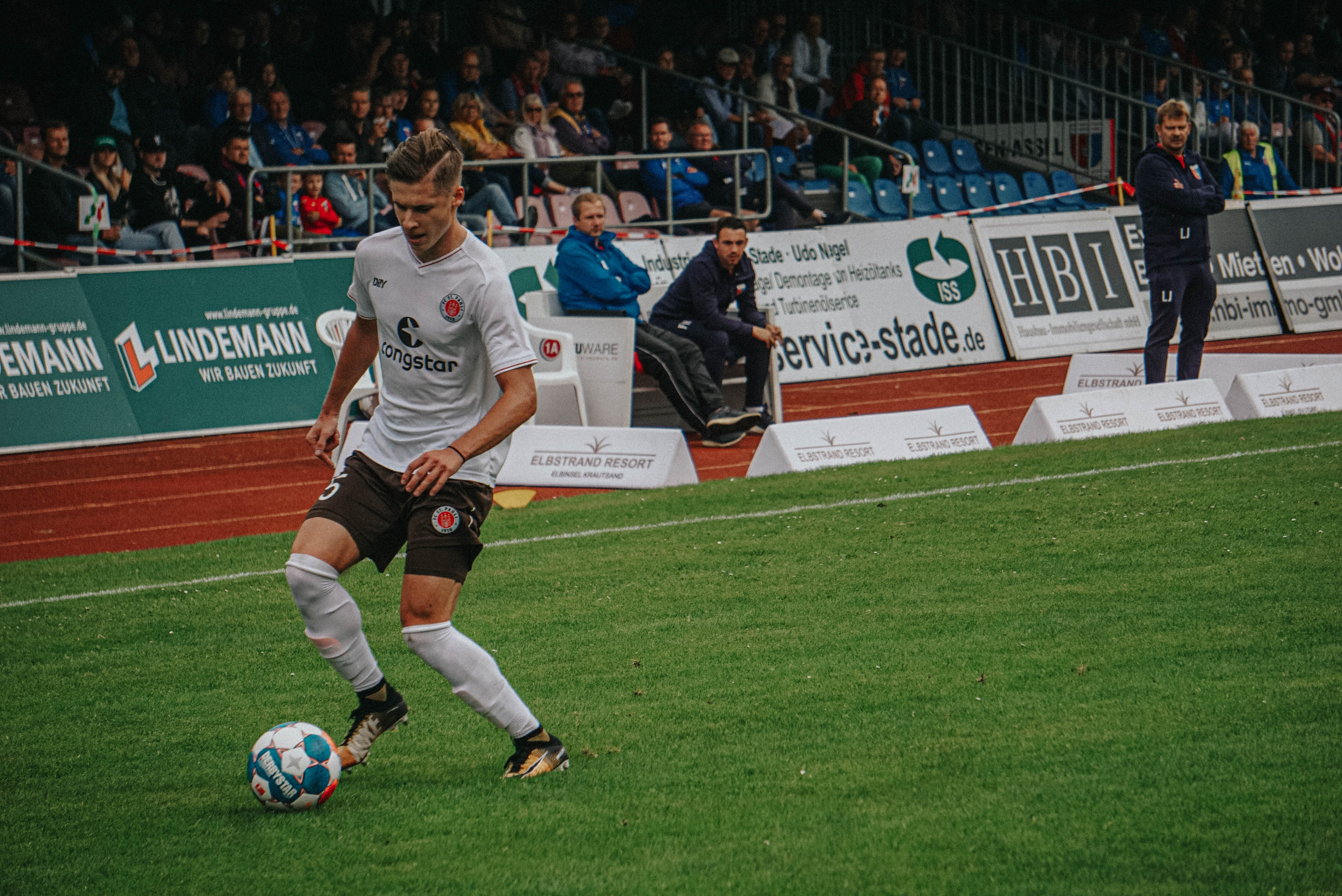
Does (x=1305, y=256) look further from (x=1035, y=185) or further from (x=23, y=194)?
(x=23, y=194)

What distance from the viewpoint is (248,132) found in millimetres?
15578

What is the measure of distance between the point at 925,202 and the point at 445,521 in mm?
16825

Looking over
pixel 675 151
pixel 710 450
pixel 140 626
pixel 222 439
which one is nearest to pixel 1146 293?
pixel 675 151

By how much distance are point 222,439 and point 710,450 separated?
169 inches

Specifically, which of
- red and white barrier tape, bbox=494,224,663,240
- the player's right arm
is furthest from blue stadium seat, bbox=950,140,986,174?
the player's right arm

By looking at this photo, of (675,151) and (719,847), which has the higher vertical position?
(719,847)

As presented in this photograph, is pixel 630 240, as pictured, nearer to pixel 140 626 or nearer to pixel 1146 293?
pixel 1146 293

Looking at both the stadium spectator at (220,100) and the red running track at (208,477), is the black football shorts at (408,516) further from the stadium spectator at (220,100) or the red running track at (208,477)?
the stadium spectator at (220,100)

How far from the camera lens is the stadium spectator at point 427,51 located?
18.1 meters

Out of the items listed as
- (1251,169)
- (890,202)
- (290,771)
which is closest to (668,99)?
(890,202)

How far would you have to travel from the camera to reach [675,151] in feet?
59.0

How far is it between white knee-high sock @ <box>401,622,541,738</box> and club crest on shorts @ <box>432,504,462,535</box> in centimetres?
27

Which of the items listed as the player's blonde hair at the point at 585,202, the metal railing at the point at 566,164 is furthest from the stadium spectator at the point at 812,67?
the player's blonde hair at the point at 585,202

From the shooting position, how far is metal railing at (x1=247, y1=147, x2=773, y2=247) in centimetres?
1484
